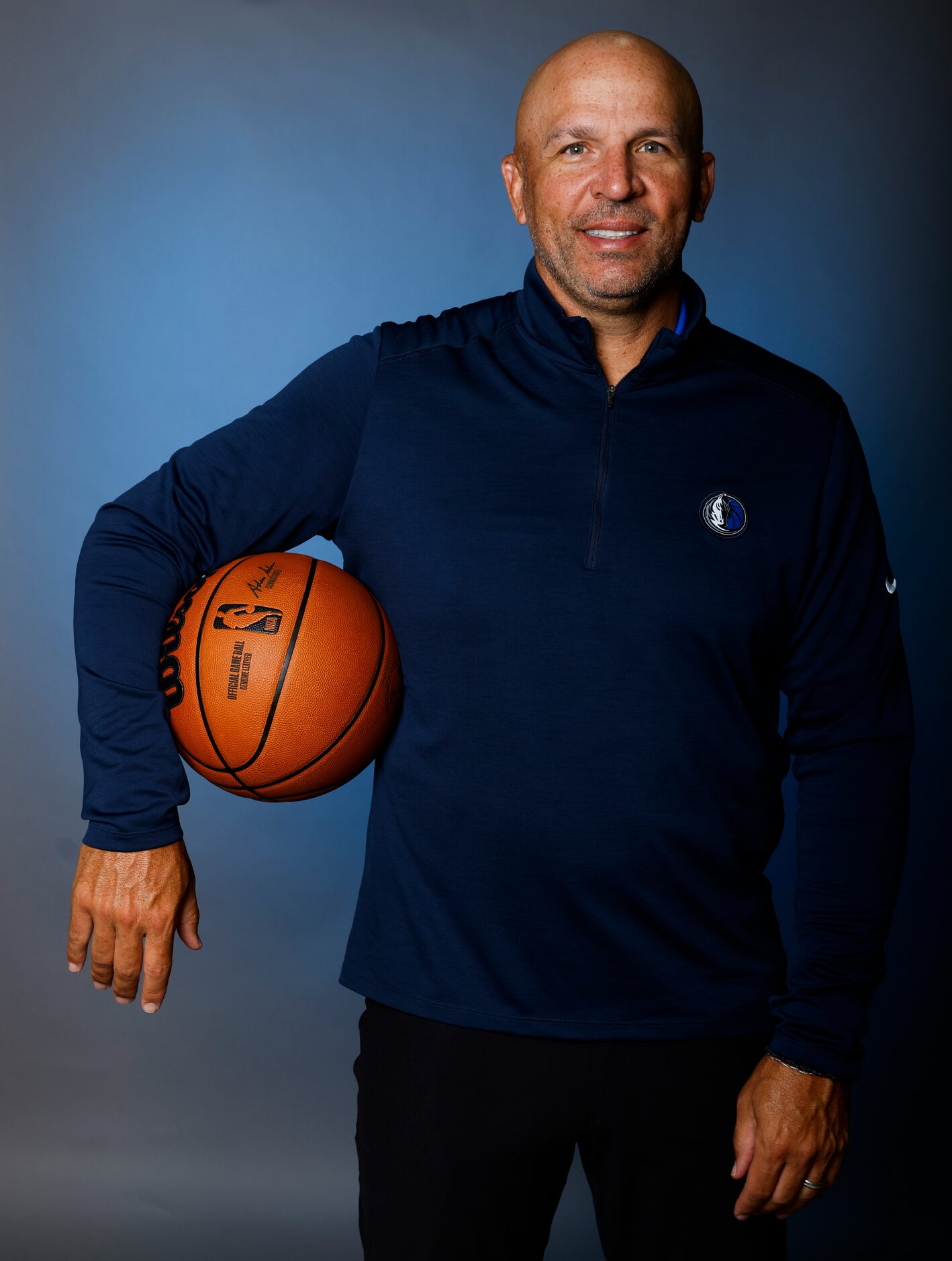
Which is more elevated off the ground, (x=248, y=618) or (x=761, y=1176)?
(x=248, y=618)

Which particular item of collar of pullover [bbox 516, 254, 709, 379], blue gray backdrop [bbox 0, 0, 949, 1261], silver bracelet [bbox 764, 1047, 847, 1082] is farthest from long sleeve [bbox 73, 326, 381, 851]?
blue gray backdrop [bbox 0, 0, 949, 1261]

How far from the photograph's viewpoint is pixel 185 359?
296 centimetres

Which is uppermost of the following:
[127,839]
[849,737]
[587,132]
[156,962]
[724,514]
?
[587,132]

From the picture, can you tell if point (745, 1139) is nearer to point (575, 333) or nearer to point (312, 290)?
point (575, 333)

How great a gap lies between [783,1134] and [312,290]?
211 cm

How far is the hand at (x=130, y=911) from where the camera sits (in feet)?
4.79

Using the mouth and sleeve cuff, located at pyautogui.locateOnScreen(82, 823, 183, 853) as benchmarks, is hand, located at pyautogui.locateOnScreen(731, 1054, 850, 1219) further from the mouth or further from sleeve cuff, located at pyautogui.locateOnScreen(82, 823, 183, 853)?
the mouth

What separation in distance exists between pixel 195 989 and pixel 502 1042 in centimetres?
168

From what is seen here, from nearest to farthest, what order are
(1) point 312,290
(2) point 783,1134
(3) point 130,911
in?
(3) point 130,911 < (2) point 783,1134 < (1) point 312,290

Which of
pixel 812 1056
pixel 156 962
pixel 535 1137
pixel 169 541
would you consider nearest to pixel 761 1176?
pixel 812 1056

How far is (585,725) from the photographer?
1569 millimetres

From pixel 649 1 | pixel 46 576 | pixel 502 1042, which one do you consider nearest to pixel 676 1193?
pixel 502 1042

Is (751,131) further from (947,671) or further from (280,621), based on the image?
(280,621)

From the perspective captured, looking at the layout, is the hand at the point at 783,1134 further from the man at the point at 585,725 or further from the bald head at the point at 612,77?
the bald head at the point at 612,77
